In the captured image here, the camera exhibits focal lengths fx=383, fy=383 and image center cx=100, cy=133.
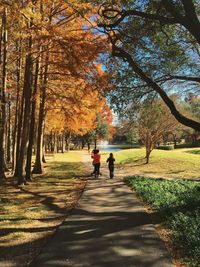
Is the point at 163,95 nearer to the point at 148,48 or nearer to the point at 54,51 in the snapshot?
the point at 148,48

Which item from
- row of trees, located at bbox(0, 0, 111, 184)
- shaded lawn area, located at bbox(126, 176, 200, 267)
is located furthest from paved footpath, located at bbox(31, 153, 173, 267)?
row of trees, located at bbox(0, 0, 111, 184)

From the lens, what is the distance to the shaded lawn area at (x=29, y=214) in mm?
7141

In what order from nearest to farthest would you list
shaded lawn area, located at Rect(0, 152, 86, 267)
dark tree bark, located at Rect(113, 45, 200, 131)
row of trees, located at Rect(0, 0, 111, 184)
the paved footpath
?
the paved footpath
shaded lawn area, located at Rect(0, 152, 86, 267)
dark tree bark, located at Rect(113, 45, 200, 131)
row of trees, located at Rect(0, 0, 111, 184)

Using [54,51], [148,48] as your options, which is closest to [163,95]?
[148,48]

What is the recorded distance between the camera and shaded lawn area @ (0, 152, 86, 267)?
23.4ft

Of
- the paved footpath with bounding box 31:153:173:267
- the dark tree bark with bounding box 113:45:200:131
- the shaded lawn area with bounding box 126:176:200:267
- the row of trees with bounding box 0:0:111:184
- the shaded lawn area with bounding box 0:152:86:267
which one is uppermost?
the row of trees with bounding box 0:0:111:184

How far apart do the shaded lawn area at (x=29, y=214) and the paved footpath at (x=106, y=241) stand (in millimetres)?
361

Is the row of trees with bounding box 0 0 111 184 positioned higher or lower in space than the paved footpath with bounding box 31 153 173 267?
higher

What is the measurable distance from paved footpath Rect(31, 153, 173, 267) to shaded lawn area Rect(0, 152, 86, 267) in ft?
1.18

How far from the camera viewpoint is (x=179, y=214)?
9.45 m

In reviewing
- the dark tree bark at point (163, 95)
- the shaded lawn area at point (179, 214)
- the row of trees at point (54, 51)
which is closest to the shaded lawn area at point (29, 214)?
the row of trees at point (54, 51)

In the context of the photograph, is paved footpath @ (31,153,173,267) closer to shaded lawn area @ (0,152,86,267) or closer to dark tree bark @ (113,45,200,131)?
shaded lawn area @ (0,152,86,267)

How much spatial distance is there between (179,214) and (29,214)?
164 inches

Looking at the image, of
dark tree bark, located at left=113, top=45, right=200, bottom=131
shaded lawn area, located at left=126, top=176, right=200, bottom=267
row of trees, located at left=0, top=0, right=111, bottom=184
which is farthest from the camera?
row of trees, located at left=0, top=0, right=111, bottom=184
